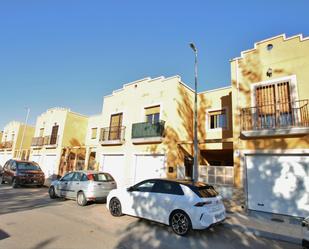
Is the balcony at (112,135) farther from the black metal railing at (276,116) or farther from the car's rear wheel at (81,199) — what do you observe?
the black metal railing at (276,116)

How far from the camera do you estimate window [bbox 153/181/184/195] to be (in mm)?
6409

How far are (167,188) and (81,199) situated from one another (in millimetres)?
4879

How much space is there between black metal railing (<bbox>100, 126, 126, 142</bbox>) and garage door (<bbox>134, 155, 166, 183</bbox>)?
2166mm

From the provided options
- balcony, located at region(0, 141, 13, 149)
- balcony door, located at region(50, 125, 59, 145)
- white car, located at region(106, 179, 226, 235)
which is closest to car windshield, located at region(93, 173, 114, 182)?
white car, located at region(106, 179, 226, 235)

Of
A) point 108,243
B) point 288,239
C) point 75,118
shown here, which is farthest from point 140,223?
point 75,118

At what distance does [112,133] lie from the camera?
15.4 m

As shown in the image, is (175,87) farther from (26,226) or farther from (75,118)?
A: (75,118)

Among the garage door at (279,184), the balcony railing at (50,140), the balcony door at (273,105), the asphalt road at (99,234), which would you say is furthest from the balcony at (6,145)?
the balcony door at (273,105)

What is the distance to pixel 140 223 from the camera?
6.98 m

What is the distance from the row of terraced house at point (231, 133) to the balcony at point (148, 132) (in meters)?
0.06

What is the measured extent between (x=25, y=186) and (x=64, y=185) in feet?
24.8

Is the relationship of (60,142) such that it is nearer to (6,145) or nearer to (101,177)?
(101,177)

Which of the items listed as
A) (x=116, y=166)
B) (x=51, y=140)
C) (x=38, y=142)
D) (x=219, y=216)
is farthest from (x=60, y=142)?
(x=219, y=216)

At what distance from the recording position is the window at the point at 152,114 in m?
13.6
